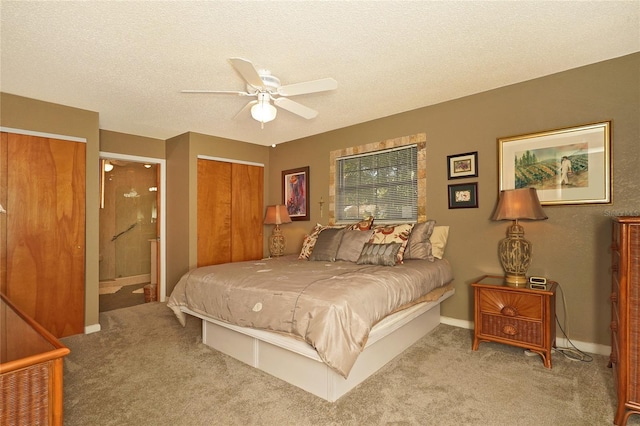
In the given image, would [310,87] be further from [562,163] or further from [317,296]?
[562,163]

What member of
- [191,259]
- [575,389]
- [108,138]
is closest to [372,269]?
[575,389]

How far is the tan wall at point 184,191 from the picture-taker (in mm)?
4578

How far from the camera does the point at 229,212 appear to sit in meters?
5.03

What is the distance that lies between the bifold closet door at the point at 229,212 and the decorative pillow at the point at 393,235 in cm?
252

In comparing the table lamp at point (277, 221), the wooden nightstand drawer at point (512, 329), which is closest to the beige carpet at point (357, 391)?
the wooden nightstand drawer at point (512, 329)

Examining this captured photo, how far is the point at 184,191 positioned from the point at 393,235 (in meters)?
3.10

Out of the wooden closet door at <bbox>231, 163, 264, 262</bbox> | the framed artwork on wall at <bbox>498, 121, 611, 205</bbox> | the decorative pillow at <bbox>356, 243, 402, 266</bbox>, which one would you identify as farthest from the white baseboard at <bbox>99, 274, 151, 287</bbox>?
the framed artwork on wall at <bbox>498, 121, 611, 205</bbox>

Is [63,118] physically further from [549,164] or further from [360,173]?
[549,164]

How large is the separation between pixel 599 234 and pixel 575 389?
1304 mm

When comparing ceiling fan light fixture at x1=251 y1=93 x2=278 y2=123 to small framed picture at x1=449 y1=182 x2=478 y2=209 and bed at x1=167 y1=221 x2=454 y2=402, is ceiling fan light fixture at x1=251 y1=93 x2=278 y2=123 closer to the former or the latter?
bed at x1=167 y1=221 x2=454 y2=402

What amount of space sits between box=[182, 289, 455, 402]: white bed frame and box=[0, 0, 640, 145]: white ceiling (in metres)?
2.07

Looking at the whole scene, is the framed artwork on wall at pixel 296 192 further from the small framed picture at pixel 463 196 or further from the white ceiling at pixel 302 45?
the small framed picture at pixel 463 196

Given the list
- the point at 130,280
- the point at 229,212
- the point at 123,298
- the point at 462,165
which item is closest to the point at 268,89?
the point at 462,165

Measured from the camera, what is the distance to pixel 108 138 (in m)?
4.41
